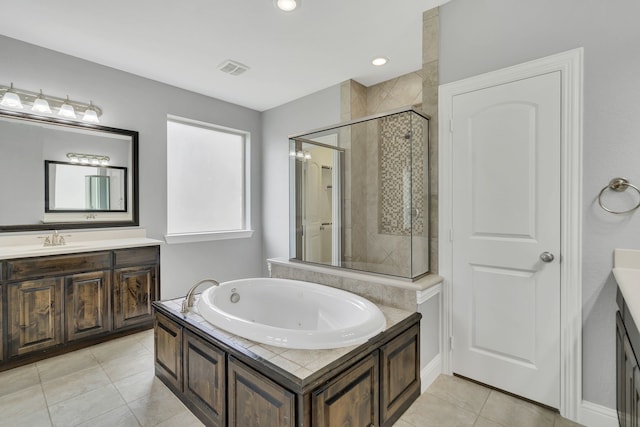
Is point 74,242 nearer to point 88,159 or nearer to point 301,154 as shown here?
point 88,159

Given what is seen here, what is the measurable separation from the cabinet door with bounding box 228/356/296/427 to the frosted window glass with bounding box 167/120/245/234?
2614 mm

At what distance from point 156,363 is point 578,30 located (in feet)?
11.1

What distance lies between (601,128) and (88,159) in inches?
158

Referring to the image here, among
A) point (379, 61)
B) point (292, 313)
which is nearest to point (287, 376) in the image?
point (292, 313)

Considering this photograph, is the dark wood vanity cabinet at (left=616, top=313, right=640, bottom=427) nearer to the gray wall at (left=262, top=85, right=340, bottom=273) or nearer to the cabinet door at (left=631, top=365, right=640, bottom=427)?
the cabinet door at (left=631, top=365, right=640, bottom=427)

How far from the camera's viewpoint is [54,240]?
267cm

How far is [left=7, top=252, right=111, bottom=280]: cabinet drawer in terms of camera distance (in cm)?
227

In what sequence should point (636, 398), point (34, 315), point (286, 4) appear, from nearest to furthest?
point (636, 398) < point (286, 4) < point (34, 315)

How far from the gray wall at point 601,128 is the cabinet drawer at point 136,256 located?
3343 millimetres

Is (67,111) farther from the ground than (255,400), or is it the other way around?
(67,111)

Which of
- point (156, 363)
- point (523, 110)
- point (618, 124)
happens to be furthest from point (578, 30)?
point (156, 363)

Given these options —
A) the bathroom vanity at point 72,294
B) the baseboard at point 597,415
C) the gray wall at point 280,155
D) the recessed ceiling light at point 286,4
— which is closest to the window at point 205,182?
the gray wall at point 280,155

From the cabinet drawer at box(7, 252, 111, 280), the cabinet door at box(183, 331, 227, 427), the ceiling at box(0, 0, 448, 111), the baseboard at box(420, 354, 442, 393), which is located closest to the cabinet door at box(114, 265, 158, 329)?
the cabinet drawer at box(7, 252, 111, 280)

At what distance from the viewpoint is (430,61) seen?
2.26m
